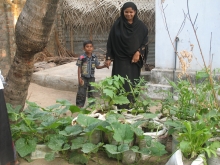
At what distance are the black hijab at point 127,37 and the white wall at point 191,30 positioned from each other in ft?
3.28

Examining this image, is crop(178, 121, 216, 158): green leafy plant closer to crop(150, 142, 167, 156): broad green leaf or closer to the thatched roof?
crop(150, 142, 167, 156): broad green leaf

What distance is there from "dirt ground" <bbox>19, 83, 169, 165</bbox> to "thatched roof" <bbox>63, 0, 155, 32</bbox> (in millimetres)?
3743

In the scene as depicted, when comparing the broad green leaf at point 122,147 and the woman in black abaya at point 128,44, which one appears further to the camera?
the woman in black abaya at point 128,44

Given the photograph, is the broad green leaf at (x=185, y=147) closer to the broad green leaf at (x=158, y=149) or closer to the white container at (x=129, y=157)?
the broad green leaf at (x=158, y=149)

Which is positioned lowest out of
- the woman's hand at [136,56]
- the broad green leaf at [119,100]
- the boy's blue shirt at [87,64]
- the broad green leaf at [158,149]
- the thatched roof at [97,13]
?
the broad green leaf at [158,149]

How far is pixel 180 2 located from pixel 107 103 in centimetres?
274

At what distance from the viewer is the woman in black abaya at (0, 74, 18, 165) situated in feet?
7.48

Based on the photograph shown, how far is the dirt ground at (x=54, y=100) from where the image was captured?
258 centimetres

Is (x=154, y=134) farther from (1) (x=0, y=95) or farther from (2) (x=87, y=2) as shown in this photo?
(2) (x=87, y=2)

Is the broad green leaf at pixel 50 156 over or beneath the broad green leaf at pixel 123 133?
beneath

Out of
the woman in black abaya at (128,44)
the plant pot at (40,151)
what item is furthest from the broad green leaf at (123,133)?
the woman in black abaya at (128,44)

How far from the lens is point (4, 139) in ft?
7.55

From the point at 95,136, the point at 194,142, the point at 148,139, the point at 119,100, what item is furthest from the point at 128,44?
the point at 194,142

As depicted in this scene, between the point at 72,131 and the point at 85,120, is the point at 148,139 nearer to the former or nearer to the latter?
the point at 85,120
